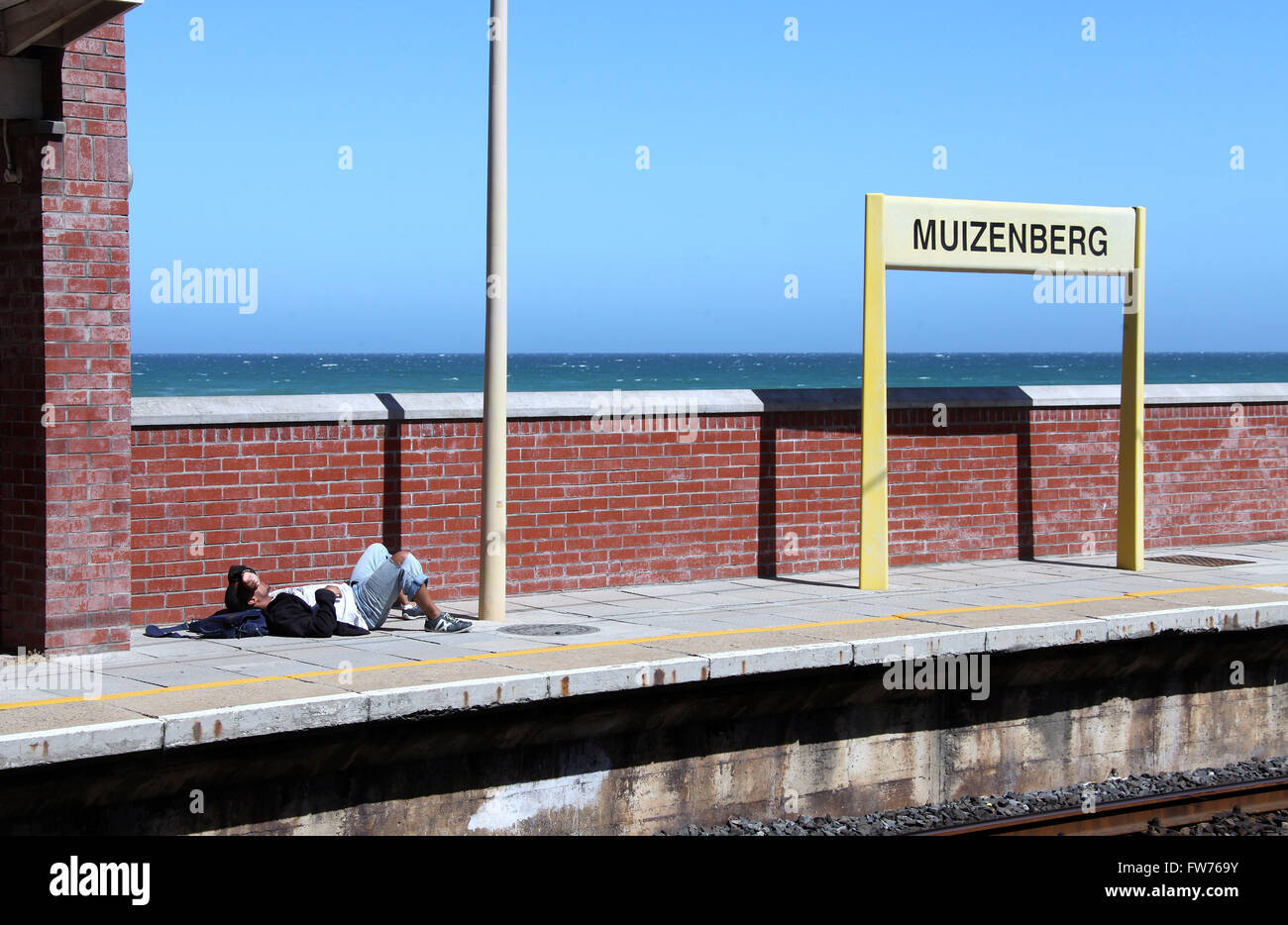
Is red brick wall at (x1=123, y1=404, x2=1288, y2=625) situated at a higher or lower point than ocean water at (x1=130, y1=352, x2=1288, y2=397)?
lower

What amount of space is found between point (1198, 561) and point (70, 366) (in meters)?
10.8

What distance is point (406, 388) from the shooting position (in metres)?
84.6

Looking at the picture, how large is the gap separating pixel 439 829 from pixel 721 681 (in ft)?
6.48

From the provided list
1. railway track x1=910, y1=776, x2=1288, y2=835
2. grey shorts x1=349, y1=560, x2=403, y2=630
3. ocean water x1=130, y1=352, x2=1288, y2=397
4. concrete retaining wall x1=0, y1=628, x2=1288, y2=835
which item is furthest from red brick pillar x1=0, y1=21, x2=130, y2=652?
ocean water x1=130, y1=352, x2=1288, y2=397

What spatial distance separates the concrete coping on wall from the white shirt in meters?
1.32

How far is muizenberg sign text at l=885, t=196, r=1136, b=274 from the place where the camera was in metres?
13.2

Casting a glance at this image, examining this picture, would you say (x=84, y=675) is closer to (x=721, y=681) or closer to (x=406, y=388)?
(x=721, y=681)

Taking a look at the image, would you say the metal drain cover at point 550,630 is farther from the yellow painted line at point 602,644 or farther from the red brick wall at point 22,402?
the red brick wall at point 22,402

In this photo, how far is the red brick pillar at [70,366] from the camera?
31.2 feet

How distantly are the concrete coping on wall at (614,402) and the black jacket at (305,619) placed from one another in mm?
1463

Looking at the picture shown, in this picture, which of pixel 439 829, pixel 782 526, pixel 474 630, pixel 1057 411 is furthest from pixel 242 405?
pixel 1057 411
